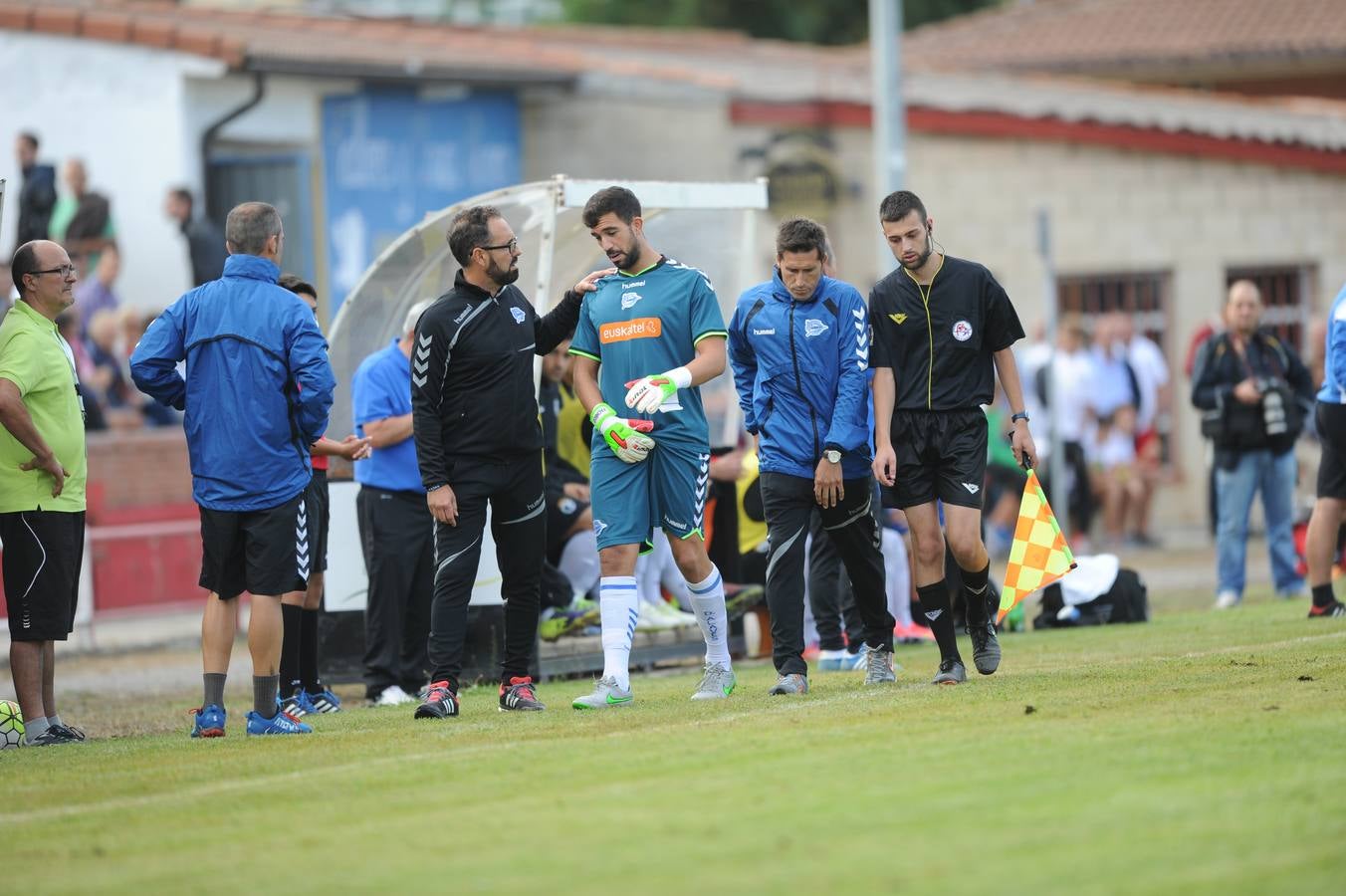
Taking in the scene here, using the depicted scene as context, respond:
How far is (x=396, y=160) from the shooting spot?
2430 centimetres

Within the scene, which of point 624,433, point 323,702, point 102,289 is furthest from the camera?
point 102,289

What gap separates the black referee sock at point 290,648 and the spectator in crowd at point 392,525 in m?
0.61

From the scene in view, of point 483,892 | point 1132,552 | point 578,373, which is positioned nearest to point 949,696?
point 578,373

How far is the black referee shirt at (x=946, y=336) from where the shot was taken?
9773mm

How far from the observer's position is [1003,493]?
70.1 feet

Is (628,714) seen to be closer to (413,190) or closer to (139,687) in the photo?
(139,687)

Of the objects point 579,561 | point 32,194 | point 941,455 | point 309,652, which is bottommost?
point 309,652

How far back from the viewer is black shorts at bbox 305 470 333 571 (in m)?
10.9

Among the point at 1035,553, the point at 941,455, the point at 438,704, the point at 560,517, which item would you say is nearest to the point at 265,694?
the point at 438,704

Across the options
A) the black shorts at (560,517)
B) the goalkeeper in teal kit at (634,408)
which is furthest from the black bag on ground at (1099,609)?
the goalkeeper in teal kit at (634,408)

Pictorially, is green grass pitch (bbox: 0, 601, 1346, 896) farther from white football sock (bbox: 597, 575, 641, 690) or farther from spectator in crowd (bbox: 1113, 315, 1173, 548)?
spectator in crowd (bbox: 1113, 315, 1173, 548)

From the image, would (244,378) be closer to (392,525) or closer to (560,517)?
(392,525)

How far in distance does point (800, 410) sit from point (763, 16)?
41174 millimetres

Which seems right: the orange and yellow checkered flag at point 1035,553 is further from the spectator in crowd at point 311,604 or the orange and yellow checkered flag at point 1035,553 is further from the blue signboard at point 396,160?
the blue signboard at point 396,160
